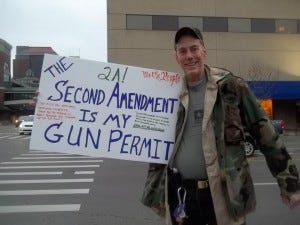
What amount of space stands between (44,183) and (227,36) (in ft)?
97.7

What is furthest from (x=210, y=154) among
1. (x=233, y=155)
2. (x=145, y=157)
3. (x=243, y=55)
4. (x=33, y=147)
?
(x=243, y=55)

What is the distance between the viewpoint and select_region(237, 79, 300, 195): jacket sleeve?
124 inches

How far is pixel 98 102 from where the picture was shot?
372 cm

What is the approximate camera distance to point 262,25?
133ft

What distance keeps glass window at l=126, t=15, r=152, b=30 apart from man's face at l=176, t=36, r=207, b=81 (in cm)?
3519

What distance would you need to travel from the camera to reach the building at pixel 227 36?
37812 millimetres

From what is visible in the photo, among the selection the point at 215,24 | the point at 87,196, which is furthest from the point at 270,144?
the point at 215,24

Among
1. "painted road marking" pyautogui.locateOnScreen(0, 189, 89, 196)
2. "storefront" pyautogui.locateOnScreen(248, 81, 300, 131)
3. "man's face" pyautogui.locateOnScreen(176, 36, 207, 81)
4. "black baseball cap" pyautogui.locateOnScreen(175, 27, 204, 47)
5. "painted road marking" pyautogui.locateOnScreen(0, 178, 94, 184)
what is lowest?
"painted road marking" pyautogui.locateOnScreen(0, 189, 89, 196)

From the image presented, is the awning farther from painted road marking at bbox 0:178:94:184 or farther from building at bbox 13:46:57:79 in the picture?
building at bbox 13:46:57:79

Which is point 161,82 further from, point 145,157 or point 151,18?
point 151,18

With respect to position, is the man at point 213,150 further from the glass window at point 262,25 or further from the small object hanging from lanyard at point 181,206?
the glass window at point 262,25

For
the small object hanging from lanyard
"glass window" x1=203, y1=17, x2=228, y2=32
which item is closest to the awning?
"glass window" x1=203, y1=17, x2=228, y2=32

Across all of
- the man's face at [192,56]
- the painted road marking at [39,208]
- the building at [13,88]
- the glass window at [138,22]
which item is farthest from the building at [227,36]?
the building at [13,88]

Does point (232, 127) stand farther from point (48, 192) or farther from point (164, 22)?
point (164, 22)
